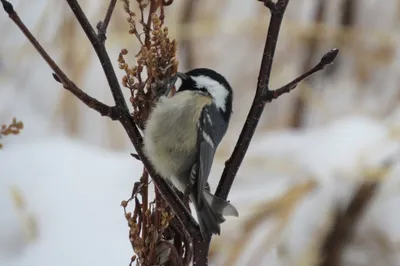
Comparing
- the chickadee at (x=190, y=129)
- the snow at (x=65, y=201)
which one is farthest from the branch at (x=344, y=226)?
the chickadee at (x=190, y=129)

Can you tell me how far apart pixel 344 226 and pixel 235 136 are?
319 millimetres

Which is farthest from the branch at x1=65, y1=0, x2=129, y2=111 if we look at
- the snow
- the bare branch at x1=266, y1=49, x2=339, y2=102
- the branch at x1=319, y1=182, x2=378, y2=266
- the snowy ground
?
the branch at x1=319, y1=182, x2=378, y2=266

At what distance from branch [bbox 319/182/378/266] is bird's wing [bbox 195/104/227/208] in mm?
613

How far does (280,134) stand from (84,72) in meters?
0.44

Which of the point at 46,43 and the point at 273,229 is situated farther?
the point at 46,43

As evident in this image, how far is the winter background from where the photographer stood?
38.1 inches

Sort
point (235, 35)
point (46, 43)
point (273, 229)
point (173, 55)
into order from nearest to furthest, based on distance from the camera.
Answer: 1. point (173, 55)
2. point (273, 229)
3. point (46, 43)
4. point (235, 35)

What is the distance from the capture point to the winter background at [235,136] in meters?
0.97

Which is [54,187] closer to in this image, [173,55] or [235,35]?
[235,35]

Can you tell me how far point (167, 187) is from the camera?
0.41 metres

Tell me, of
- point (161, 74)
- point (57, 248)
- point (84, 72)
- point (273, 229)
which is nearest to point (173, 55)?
point (161, 74)

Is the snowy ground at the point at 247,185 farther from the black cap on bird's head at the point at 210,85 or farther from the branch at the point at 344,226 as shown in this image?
the black cap on bird's head at the point at 210,85

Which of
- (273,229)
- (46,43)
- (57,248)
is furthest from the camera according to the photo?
(46,43)

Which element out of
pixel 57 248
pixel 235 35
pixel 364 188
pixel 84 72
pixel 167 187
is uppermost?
pixel 235 35
